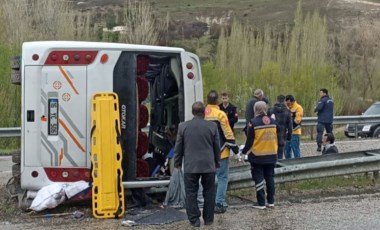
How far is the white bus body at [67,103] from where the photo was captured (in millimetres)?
8617

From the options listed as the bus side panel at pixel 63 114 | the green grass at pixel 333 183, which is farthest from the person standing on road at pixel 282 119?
the bus side panel at pixel 63 114

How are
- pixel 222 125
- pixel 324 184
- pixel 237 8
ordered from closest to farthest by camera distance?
pixel 222 125 < pixel 324 184 < pixel 237 8

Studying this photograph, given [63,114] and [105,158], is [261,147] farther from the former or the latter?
[63,114]

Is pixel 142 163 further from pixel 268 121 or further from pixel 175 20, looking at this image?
pixel 175 20

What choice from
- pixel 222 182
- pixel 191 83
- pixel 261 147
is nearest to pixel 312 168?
pixel 261 147

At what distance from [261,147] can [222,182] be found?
777mm

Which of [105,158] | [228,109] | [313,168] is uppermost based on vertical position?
[228,109]

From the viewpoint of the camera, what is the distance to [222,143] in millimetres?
8961

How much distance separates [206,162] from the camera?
26.6 ft

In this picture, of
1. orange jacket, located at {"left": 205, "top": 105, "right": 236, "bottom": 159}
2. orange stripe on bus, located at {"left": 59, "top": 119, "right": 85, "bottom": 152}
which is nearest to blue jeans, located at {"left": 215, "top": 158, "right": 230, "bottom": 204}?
orange jacket, located at {"left": 205, "top": 105, "right": 236, "bottom": 159}

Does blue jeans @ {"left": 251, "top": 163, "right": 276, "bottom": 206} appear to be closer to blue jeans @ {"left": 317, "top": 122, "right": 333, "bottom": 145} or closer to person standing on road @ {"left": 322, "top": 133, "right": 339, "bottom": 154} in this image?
person standing on road @ {"left": 322, "top": 133, "right": 339, "bottom": 154}

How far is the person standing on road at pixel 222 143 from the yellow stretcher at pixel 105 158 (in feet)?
4.54

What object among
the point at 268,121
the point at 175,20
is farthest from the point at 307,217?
the point at 175,20

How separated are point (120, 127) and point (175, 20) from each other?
225 feet
